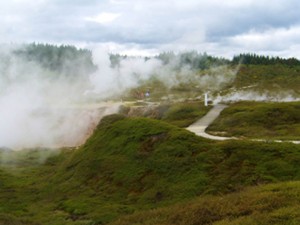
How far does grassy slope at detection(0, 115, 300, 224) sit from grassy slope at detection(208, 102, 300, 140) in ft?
26.8

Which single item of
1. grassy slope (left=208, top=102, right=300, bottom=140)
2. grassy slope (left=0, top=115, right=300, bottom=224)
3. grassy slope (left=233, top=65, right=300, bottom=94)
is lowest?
grassy slope (left=0, top=115, right=300, bottom=224)

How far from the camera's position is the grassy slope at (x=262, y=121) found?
41906 mm

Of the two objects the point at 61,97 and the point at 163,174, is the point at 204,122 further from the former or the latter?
the point at 61,97

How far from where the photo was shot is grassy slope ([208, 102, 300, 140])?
41.9 metres

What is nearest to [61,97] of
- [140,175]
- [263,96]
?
[263,96]

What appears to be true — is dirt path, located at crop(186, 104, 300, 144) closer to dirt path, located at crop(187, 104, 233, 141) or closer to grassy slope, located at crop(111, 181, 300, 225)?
dirt path, located at crop(187, 104, 233, 141)

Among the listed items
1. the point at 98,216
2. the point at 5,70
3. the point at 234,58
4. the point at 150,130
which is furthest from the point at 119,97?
the point at 234,58

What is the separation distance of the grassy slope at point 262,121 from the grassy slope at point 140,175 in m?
8.16

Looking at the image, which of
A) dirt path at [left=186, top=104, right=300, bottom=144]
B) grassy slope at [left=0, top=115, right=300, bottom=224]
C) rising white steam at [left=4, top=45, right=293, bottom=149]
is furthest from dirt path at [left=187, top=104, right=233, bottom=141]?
rising white steam at [left=4, top=45, right=293, bottom=149]

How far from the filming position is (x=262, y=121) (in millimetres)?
46938

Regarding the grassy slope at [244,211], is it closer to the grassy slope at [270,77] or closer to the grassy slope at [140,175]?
the grassy slope at [140,175]

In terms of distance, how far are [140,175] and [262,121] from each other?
18.5 metres

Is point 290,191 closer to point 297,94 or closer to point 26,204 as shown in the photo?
point 26,204

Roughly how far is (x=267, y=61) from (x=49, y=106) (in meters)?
97.9
